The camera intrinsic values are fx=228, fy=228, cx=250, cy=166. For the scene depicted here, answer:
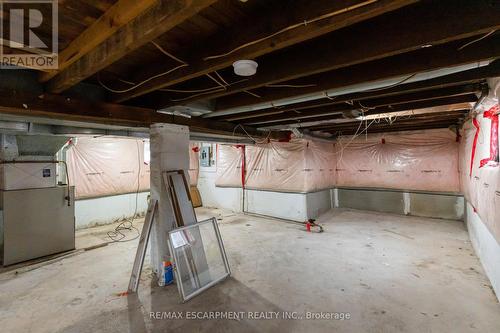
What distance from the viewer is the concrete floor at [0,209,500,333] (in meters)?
1.95

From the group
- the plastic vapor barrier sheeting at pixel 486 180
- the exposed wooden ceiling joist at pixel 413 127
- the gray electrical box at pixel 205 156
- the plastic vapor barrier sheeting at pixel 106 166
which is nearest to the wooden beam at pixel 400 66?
the plastic vapor barrier sheeting at pixel 486 180

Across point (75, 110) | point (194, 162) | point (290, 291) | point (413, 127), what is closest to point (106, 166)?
point (194, 162)

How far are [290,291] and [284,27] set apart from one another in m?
2.43

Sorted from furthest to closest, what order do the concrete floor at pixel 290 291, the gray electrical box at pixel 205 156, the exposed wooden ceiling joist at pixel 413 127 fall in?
the gray electrical box at pixel 205 156 → the exposed wooden ceiling joist at pixel 413 127 → the concrete floor at pixel 290 291

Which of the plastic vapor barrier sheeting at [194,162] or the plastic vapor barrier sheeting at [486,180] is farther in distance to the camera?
the plastic vapor barrier sheeting at [194,162]

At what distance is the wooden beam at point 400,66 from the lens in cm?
144

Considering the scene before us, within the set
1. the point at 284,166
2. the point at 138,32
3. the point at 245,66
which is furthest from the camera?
the point at 284,166

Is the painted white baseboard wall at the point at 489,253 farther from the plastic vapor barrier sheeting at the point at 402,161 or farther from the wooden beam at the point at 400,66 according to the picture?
the plastic vapor barrier sheeting at the point at 402,161

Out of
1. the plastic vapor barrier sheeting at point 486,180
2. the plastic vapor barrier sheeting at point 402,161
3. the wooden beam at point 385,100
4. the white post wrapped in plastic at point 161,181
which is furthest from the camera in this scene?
the plastic vapor barrier sheeting at point 402,161

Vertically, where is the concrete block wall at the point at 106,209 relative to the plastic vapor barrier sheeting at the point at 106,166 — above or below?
below

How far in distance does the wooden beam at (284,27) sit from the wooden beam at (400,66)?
87 cm

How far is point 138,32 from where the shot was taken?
1.10 m

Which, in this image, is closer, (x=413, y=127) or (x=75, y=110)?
(x=75, y=110)

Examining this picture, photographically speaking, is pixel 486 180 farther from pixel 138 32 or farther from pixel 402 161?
pixel 138 32
